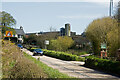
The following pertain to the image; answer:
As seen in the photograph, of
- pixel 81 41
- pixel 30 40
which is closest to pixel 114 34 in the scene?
pixel 81 41

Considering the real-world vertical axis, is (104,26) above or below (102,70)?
above

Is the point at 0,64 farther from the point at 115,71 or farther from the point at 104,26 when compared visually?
the point at 104,26

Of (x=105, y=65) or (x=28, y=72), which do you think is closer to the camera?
(x=28, y=72)

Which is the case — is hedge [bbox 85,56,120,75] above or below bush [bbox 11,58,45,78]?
below

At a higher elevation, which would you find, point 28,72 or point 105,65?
point 28,72

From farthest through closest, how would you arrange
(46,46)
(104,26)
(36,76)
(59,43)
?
(46,46) → (59,43) → (104,26) → (36,76)

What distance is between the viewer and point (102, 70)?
64.3ft

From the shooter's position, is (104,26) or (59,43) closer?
(104,26)

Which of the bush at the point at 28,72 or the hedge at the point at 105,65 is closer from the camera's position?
the bush at the point at 28,72

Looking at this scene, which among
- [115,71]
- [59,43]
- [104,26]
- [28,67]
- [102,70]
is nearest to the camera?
[28,67]

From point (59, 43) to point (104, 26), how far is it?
17.2 meters

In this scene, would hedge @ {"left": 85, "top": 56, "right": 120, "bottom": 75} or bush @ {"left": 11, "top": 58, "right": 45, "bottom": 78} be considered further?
hedge @ {"left": 85, "top": 56, "right": 120, "bottom": 75}

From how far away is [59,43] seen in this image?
51969 mm

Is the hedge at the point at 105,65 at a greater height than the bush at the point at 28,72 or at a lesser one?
lesser
